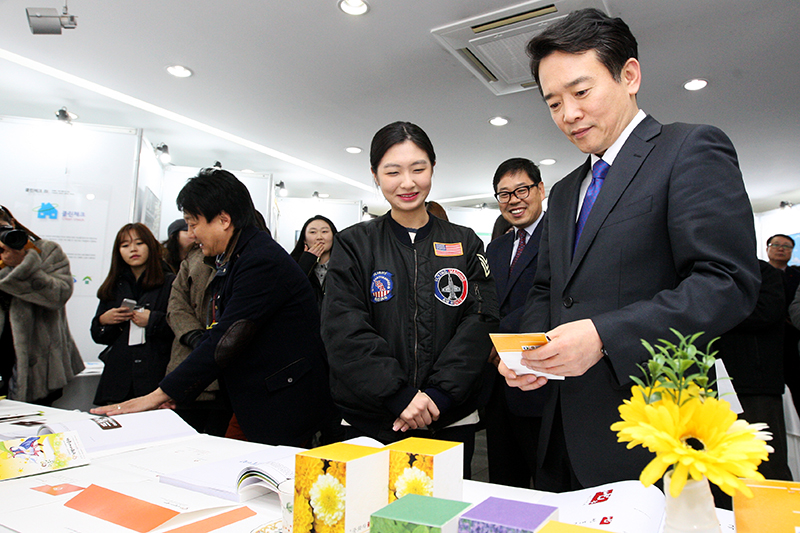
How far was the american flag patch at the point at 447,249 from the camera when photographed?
1.66m

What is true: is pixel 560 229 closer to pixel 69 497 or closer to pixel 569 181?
pixel 569 181

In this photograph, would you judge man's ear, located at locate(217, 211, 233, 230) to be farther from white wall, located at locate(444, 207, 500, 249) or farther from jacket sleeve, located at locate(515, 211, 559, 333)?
white wall, located at locate(444, 207, 500, 249)

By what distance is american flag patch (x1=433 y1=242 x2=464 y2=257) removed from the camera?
1.66 m

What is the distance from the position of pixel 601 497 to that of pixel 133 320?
2.57m

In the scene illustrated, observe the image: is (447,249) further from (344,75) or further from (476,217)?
(476,217)

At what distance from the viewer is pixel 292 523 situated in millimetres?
786

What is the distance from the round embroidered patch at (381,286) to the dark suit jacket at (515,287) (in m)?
0.53

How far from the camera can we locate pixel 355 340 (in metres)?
1.50

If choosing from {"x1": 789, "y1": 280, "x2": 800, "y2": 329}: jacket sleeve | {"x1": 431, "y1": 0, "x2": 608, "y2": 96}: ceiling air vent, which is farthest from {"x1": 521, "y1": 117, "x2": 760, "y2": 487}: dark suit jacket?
{"x1": 789, "y1": 280, "x2": 800, "y2": 329}: jacket sleeve

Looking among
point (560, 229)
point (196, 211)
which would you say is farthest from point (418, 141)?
point (196, 211)

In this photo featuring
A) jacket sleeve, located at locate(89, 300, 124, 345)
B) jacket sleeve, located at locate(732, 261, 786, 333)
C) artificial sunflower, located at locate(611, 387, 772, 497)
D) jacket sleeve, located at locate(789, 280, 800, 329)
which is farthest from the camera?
jacket sleeve, located at locate(789, 280, 800, 329)

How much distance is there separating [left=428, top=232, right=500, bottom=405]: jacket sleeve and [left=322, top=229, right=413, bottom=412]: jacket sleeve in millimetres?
130

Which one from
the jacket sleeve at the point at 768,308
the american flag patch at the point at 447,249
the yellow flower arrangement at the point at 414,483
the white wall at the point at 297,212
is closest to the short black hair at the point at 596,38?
the american flag patch at the point at 447,249

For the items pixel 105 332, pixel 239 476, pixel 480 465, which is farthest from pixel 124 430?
pixel 480 465
